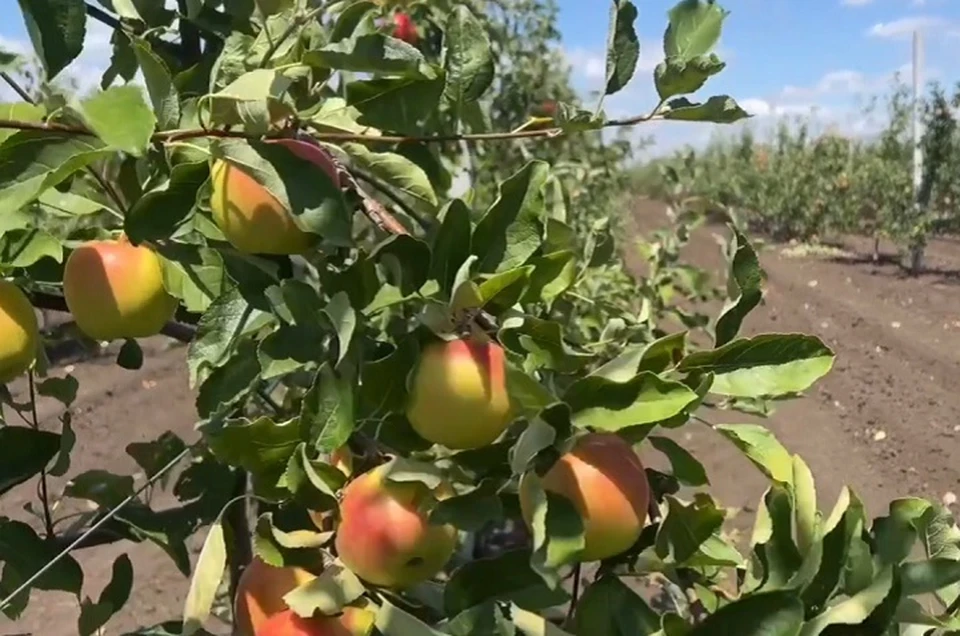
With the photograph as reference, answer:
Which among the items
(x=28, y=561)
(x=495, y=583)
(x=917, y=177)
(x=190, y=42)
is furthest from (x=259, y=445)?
(x=917, y=177)

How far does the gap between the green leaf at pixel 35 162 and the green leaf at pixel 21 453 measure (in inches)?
11.3

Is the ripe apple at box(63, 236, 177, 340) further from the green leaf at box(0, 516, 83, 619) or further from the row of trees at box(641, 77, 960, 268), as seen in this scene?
the row of trees at box(641, 77, 960, 268)

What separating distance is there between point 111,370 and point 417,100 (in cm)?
678

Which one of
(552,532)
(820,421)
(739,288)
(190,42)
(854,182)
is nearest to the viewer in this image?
(552,532)

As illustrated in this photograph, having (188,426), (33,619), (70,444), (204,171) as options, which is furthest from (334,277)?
(188,426)

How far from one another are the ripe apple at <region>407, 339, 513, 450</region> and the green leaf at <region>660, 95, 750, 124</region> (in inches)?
8.2

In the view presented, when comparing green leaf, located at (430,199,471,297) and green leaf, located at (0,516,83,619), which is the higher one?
green leaf, located at (430,199,471,297)

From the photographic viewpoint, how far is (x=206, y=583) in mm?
668

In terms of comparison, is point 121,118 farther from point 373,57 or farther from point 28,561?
point 28,561

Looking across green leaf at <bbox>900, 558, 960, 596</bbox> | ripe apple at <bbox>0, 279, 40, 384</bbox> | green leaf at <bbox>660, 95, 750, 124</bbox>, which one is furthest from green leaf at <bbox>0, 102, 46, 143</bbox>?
green leaf at <bbox>900, 558, 960, 596</bbox>

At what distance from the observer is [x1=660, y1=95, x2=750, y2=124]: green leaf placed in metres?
0.67

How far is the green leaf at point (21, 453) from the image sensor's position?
0.82m

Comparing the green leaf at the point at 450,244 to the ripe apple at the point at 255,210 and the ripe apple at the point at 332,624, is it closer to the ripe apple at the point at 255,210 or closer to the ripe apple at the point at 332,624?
the ripe apple at the point at 255,210

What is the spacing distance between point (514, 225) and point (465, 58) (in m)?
0.14
